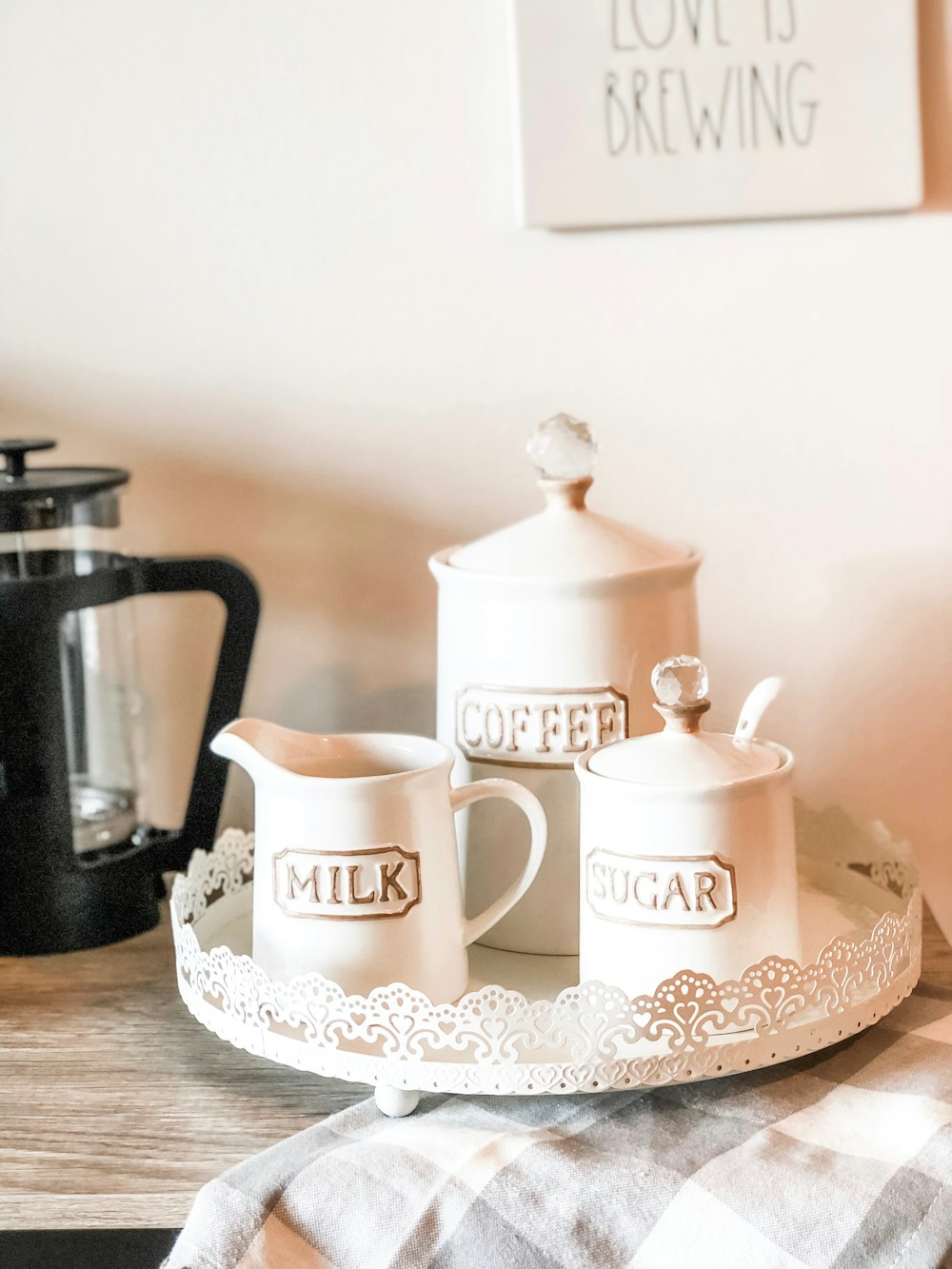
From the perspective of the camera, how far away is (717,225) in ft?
2.83

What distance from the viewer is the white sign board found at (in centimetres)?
82

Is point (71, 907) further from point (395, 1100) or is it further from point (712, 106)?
Answer: point (712, 106)

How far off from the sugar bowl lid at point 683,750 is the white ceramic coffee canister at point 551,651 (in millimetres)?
56

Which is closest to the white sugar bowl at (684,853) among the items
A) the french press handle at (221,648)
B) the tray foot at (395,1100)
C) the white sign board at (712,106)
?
the tray foot at (395,1100)

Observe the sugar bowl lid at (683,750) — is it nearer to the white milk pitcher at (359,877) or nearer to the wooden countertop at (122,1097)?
the white milk pitcher at (359,877)

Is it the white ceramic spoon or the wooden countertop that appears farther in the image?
the white ceramic spoon

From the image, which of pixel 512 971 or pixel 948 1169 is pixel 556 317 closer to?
pixel 512 971

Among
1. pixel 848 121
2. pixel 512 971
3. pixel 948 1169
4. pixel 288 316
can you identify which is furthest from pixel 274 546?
pixel 948 1169

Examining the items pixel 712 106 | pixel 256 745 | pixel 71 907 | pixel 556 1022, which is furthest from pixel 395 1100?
pixel 712 106

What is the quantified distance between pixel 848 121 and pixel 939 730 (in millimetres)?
422

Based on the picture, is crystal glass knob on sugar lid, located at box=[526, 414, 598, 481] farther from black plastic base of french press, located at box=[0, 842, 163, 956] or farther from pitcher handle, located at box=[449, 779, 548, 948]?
black plastic base of french press, located at box=[0, 842, 163, 956]

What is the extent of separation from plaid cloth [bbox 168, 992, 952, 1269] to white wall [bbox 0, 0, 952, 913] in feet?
1.34

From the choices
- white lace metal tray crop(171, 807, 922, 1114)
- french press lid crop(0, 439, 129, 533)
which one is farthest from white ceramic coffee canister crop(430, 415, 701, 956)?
french press lid crop(0, 439, 129, 533)

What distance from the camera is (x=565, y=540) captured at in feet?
2.25
